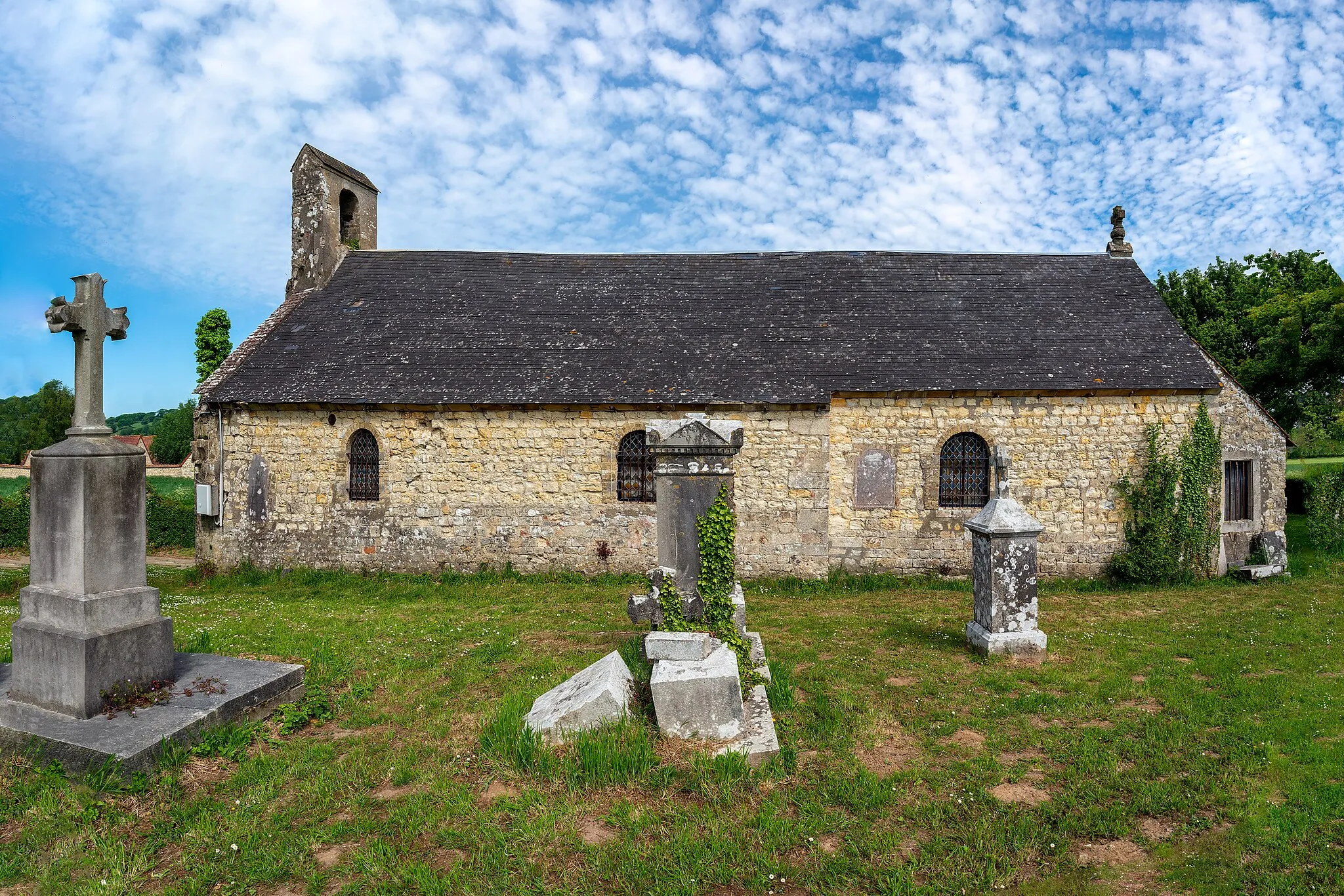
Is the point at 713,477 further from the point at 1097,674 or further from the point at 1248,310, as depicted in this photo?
the point at 1248,310

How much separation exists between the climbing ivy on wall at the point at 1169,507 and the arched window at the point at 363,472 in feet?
48.5

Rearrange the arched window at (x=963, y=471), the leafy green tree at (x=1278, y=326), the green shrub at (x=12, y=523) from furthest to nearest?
1. the green shrub at (x=12, y=523)
2. the leafy green tree at (x=1278, y=326)
3. the arched window at (x=963, y=471)

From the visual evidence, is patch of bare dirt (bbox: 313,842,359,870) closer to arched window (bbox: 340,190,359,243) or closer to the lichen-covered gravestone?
the lichen-covered gravestone

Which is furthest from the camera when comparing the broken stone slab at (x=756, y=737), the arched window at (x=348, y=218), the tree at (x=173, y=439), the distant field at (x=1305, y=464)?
the tree at (x=173, y=439)

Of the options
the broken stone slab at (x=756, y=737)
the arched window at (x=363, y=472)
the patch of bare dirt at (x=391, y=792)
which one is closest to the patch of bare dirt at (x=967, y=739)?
the broken stone slab at (x=756, y=737)

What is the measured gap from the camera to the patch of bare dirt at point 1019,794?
15.5ft

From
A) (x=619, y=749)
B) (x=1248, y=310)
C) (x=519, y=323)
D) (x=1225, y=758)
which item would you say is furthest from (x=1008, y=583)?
(x=1248, y=310)

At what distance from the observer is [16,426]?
5253cm

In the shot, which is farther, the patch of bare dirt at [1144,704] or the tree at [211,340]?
the tree at [211,340]

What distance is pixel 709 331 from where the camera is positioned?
1470 centimetres

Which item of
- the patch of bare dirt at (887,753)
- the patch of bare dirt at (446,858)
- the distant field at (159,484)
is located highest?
the distant field at (159,484)

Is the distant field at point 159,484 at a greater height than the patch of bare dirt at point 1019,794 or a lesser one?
greater

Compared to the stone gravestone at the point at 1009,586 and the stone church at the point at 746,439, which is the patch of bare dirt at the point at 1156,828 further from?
the stone church at the point at 746,439

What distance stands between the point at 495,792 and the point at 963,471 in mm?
11246
